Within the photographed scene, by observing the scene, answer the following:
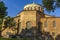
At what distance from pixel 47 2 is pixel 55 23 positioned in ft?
68.8

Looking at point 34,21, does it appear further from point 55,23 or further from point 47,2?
point 47,2

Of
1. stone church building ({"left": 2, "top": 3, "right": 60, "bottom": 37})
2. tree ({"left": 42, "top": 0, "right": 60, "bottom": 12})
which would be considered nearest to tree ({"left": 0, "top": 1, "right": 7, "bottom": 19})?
stone church building ({"left": 2, "top": 3, "right": 60, "bottom": 37})

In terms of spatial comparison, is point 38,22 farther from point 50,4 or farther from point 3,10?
point 50,4

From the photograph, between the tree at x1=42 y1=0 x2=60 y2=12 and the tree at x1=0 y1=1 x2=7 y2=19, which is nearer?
the tree at x1=42 y1=0 x2=60 y2=12

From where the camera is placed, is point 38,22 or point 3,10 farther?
point 3,10

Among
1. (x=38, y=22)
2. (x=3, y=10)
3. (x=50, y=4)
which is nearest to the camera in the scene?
(x=50, y=4)

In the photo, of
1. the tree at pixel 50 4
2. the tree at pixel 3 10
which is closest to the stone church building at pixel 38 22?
the tree at pixel 3 10

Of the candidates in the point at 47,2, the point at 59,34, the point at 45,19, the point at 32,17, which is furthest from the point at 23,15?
the point at 47,2

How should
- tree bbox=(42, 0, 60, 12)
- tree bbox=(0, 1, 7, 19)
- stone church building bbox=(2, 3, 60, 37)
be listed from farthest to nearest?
tree bbox=(0, 1, 7, 19), stone church building bbox=(2, 3, 60, 37), tree bbox=(42, 0, 60, 12)

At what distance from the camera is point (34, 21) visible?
50906 mm

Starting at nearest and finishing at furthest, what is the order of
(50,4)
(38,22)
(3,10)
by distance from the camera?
(50,4), (38,22), (3,10)

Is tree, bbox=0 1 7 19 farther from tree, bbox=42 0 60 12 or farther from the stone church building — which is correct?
tree, bbox=42 0 60 12

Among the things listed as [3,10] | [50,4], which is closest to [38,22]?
[3,10]

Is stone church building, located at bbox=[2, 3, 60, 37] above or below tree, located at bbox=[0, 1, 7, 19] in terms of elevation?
below
